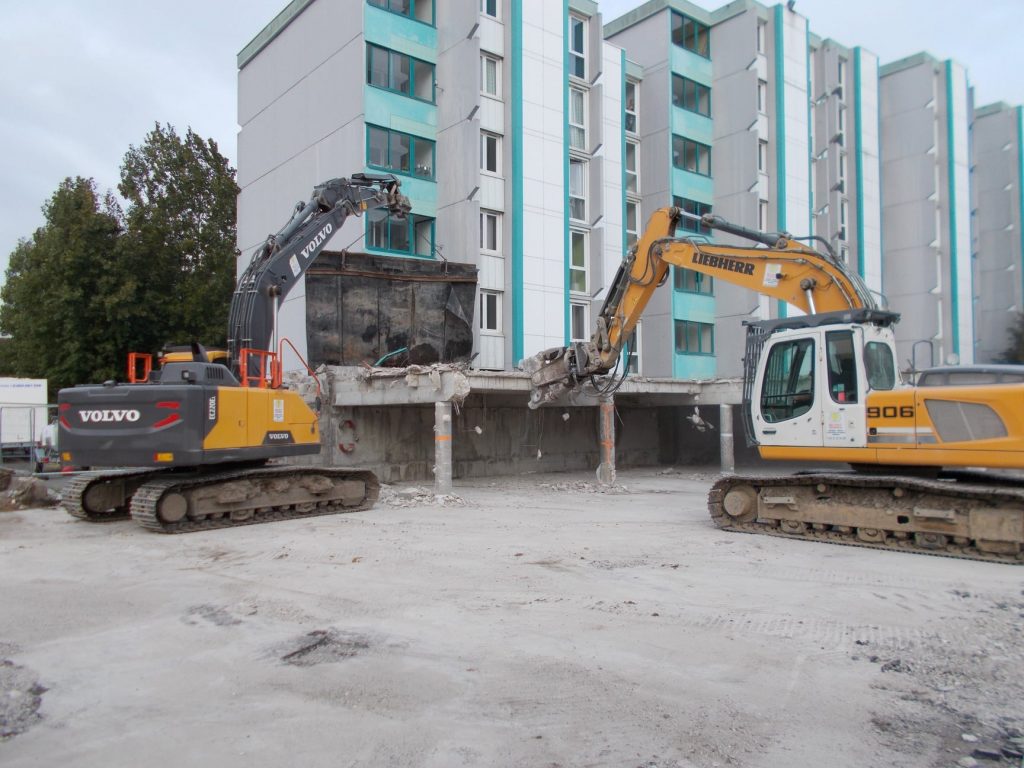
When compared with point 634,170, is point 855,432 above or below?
below

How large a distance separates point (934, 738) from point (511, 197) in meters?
20.2

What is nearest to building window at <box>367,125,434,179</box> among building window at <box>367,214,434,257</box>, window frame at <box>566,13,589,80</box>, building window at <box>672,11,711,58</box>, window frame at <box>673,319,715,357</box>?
building window at <box>367,214,434,257</box>

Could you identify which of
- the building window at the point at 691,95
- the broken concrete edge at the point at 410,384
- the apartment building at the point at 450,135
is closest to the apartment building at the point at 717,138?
the building window at the point at 691,95

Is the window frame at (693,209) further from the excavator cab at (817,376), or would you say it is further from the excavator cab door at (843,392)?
the excavator cab door at (843,392)

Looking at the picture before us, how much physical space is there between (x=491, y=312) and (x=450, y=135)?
209 inches

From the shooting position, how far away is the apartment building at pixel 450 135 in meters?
21.8

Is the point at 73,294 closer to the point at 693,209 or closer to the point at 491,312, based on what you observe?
the point at 491,312

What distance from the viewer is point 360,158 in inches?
830

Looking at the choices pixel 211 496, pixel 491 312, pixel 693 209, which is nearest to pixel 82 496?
pixel 211 496

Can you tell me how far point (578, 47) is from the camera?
86.4ft

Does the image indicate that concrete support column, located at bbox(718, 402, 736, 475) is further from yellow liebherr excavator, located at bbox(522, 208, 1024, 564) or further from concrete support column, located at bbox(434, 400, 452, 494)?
yellow liebherr excavator, located at bbox(522, 208, 1024, 564)

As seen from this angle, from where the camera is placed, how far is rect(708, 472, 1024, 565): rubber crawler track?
878 centimetres

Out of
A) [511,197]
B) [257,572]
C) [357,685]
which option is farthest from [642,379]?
[357,685]

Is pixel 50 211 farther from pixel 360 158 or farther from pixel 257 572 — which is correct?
pixel 257 572
